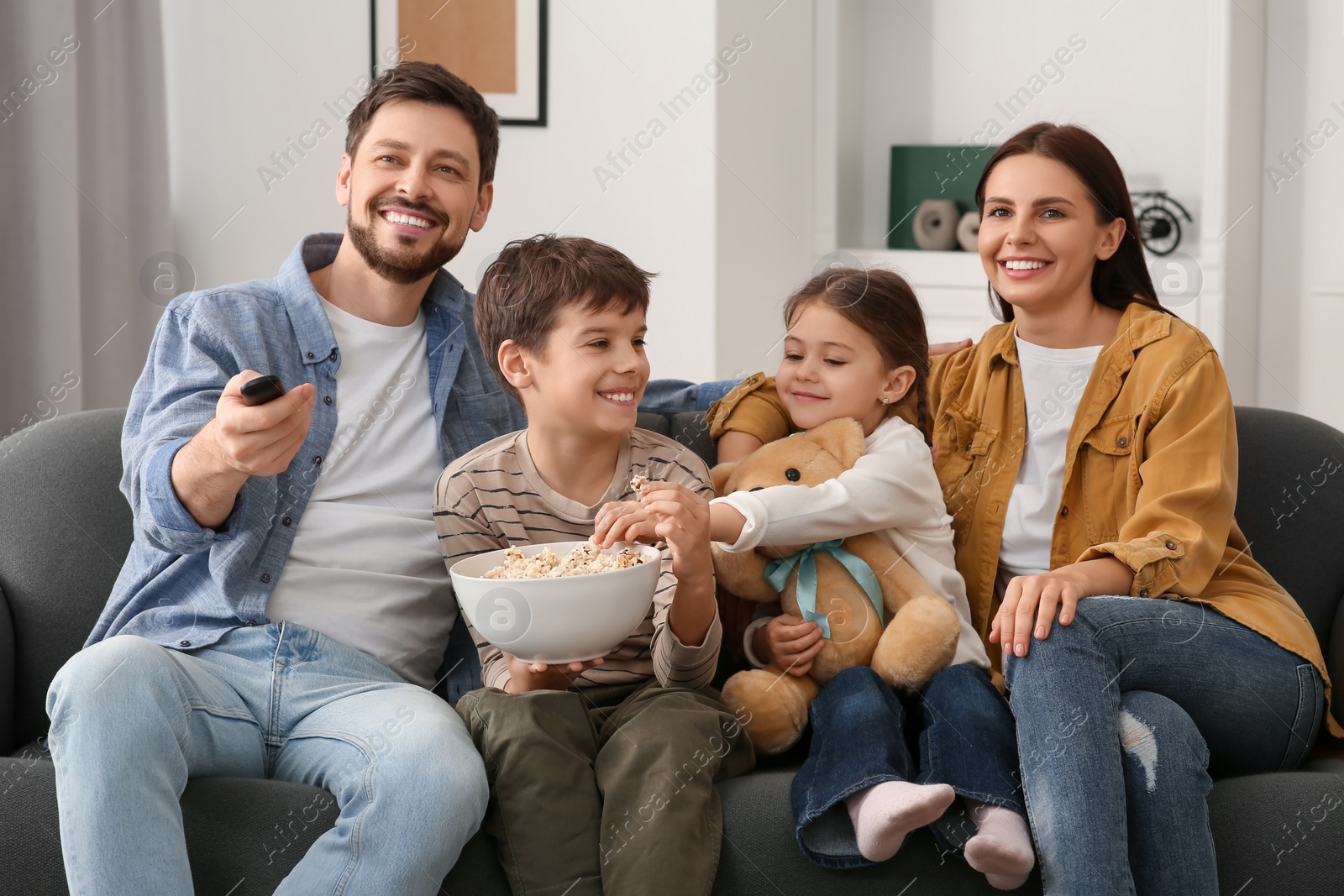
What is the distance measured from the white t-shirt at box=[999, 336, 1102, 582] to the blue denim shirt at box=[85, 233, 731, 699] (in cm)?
75

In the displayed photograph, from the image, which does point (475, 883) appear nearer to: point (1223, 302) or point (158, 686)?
point (158, 686)

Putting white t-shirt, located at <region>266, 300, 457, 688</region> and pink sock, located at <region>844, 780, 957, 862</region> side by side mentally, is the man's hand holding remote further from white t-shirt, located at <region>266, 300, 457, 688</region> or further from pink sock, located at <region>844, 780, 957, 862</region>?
pink sock, located at <region>844, 780, 957, 862</region>

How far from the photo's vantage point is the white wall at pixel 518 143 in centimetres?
371

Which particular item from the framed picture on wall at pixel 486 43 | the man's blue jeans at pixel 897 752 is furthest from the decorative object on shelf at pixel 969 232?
the man's blue jeans at pixel 897 752

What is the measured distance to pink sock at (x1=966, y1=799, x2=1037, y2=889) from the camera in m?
1.28

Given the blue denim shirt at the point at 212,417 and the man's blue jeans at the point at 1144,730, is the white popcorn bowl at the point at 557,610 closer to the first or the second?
the blue denim shirt at the point at 212,417

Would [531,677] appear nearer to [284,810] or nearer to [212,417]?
[284,810]

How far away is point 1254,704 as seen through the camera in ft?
4.88

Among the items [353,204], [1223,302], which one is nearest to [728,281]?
[1223,302]

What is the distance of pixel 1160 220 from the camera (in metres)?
3.98

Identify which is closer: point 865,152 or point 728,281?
point 728,281

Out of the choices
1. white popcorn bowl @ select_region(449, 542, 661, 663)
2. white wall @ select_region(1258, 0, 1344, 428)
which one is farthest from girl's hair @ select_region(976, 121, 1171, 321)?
white wall @ select_region(1258, 0, 1344, 428)

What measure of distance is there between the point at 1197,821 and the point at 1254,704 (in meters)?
0.21

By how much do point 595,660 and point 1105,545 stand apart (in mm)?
659
